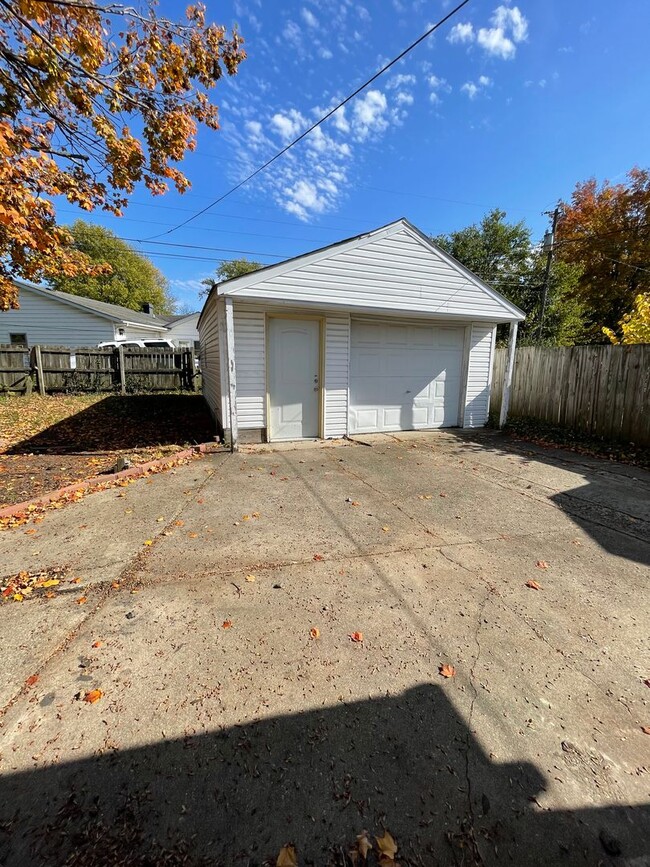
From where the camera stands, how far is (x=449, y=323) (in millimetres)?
8539

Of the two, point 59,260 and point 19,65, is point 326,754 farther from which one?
point 59,260

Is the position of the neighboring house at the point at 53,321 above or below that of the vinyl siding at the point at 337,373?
above

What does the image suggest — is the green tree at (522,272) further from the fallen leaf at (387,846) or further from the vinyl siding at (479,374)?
the fallen leaf at (387,846)

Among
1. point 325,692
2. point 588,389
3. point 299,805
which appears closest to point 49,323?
point 588,389

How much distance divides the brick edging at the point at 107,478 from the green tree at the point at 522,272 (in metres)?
18.7

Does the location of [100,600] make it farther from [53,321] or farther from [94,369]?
[53,321]

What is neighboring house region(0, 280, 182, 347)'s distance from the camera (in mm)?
18125

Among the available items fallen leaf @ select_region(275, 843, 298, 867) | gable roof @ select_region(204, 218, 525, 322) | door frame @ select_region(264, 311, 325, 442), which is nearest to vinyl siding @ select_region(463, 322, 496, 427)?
gable roof @ select_region(204, 218, 525, 322)

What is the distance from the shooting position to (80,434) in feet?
26.0

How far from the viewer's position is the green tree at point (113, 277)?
3706 centimetres

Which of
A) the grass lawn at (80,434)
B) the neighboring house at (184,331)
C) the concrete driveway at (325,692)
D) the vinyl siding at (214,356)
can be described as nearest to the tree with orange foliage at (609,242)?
the vinyl siding at (214,356)

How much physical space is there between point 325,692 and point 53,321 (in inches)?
877

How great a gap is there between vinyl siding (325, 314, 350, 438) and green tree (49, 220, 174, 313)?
123 feet

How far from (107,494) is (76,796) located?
3.68m
